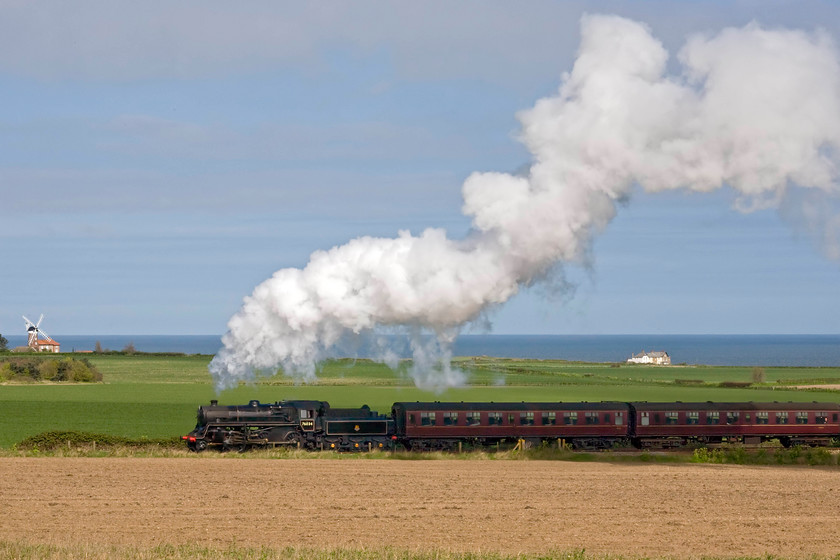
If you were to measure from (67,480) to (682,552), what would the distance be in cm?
2580

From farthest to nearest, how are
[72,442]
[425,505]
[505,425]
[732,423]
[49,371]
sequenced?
1. [49,371]
2. [732,423]
3. [505,425]
4. [72,442]
5. [425,505]

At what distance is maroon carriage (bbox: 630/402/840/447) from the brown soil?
29.3 ft

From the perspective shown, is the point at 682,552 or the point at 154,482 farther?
the point at 154,482

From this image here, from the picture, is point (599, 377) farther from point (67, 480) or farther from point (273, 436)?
point (67, 480)

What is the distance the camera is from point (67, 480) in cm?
4091

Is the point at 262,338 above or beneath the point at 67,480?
above

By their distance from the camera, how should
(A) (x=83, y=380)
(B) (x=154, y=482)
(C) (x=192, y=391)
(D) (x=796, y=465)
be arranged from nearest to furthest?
(B) (x=154, y=482)
(D) (x=796, y=465)
(C) (x=192, y=391)
(A) (x=83, y=380)

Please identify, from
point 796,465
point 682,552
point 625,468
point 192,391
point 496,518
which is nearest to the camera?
point 682,552

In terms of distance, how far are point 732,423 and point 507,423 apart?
47.5 feet

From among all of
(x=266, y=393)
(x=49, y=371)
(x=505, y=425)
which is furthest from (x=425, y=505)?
(x=49, y=371)

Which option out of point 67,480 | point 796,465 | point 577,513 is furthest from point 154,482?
point 796,465

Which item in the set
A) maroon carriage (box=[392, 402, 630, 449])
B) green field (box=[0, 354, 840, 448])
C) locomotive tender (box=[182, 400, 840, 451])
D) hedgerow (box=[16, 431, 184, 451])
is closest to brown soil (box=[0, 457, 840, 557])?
locomotive tender (box=[182, 400, 840, 451])

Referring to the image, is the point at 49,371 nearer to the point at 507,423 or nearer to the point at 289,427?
the point at 289,427

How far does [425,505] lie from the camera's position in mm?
36000
